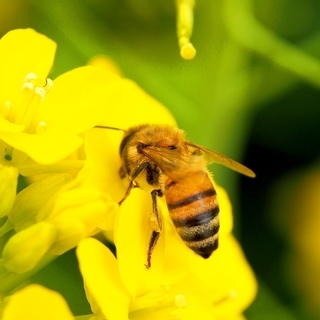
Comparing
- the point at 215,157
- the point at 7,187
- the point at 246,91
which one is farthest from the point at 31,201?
the point at 246,91

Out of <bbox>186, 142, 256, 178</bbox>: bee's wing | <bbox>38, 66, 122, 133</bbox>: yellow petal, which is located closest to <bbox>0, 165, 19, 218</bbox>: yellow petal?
<bbox>38, 66, 122, 133</bbox>: yellow petal

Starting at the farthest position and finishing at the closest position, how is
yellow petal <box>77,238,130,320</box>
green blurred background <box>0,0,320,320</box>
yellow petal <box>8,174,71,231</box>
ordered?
green blurred background <box>0,0,320,320</box>
yellow petal <box>8,174,71,231</box>
yellow petal <box>77,238,130,320</box>

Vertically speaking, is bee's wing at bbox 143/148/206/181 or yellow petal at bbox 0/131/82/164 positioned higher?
yellow petal at bbox 0/131/82/164

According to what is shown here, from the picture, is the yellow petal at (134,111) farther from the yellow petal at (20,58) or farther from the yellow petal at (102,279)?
the yellow petal at (102,279)

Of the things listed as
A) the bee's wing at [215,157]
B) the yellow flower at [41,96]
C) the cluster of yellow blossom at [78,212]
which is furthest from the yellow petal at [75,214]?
the bee's wing at [215,157]

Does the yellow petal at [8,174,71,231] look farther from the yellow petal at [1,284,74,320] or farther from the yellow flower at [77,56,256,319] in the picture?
the yellow petal at [1,284,74,320]

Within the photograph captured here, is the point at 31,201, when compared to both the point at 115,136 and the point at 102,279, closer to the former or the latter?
the point at 102,279

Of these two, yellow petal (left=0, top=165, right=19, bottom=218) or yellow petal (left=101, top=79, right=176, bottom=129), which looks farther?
yellow petal (left=101, top=79, right=176, bottom=129)
